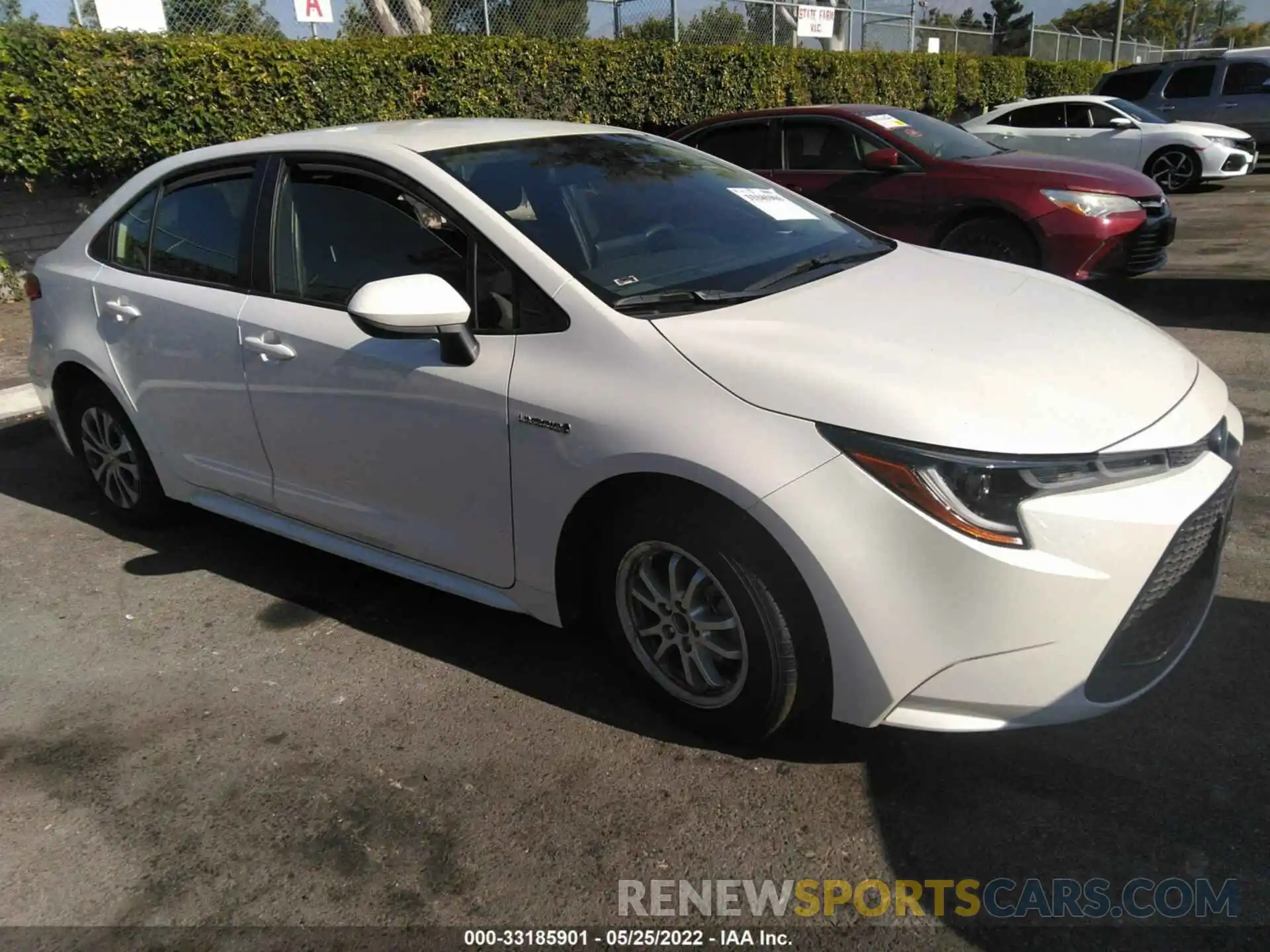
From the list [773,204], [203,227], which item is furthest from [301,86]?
[773,204]

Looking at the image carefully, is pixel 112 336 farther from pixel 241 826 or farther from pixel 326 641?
pixel 241 826

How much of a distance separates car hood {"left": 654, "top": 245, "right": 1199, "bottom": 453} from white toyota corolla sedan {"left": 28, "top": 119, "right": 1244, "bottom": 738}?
1 centimetres

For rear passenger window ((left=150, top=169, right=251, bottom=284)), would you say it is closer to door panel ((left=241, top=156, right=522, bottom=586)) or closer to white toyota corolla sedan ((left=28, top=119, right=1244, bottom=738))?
white toyota corolla sedan ((left=28, top=119, right=1244, bottom=738))

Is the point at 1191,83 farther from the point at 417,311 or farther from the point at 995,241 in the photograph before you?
the point at 417,311

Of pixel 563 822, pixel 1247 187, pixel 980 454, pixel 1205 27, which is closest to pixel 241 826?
pixel 563 822

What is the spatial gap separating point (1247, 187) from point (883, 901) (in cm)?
1734

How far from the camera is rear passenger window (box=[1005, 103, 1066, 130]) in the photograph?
565 inches

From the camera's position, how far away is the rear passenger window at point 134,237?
4141 mm

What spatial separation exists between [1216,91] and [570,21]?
38.1 feet

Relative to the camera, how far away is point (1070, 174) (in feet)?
23.9

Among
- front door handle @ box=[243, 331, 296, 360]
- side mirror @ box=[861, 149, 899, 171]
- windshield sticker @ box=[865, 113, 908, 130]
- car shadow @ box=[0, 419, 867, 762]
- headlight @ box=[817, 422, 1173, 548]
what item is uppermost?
windshield sticker @ box=[865, 113, 908, 130]

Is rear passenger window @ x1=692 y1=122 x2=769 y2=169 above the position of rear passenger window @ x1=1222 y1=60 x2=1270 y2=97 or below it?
below

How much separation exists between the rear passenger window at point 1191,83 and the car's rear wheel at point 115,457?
18794mm

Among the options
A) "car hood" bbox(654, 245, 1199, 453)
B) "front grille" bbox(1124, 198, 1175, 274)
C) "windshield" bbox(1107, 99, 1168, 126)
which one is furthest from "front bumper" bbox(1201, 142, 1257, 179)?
"car hood" bbox(654, 245, 1199, 453)
